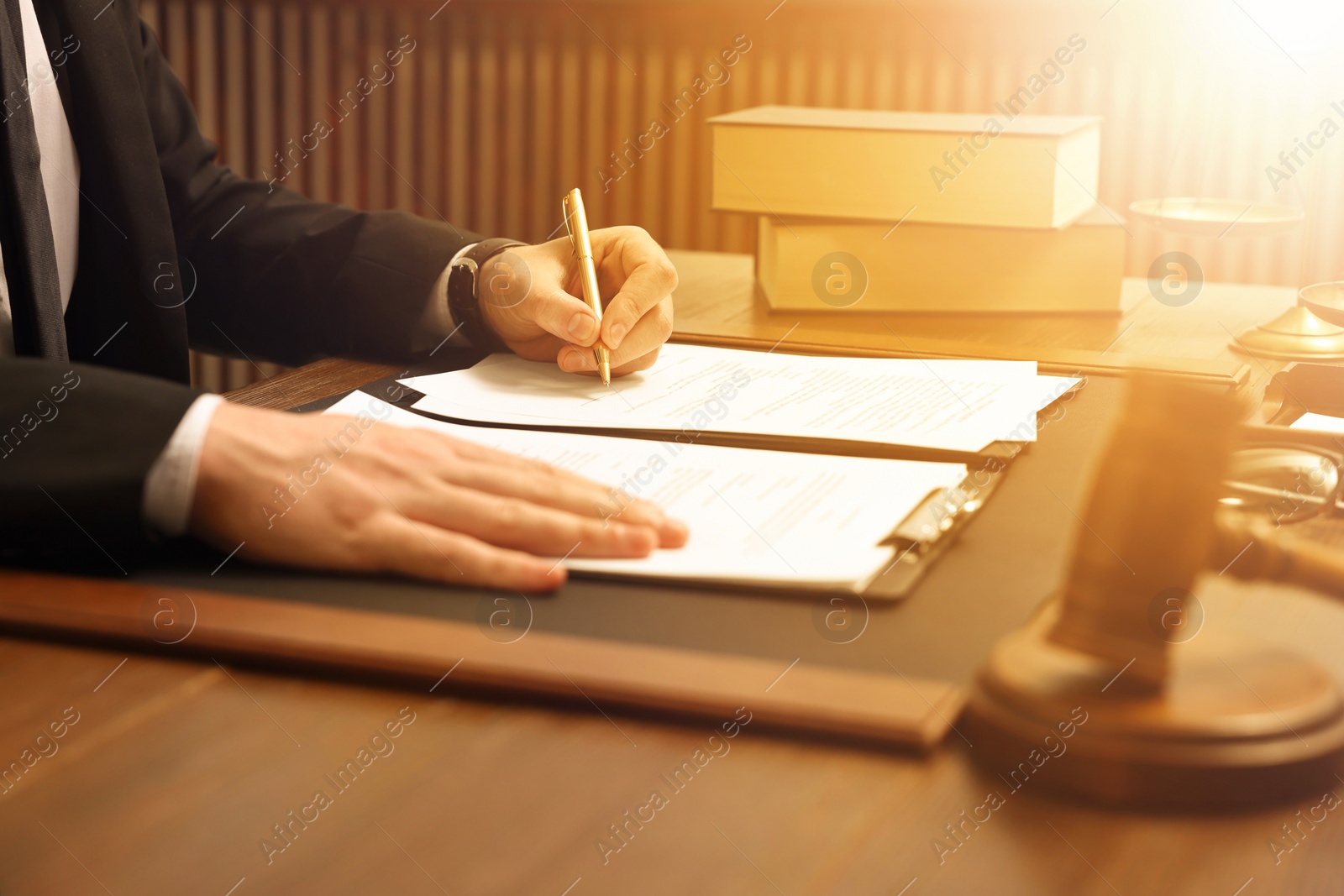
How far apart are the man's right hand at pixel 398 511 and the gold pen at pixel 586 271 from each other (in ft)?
1.05

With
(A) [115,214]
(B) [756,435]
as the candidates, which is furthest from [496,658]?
(A) [115,214]

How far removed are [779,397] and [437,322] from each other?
1.12ft

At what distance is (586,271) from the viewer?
913 millimetres

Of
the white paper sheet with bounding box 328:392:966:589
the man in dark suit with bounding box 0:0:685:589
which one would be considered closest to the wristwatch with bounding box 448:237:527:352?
the man in dark suit with bounding box 0:0:685:589

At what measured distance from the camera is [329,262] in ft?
3.54

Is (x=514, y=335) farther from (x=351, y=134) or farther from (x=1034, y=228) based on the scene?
(x=351, y=134)

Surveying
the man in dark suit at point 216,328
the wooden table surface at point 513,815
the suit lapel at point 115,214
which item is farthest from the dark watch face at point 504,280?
the wooden table surface at point 513,815

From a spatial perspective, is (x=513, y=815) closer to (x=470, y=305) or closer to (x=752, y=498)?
(x=752, y=498)

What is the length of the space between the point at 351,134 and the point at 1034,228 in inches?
88.9

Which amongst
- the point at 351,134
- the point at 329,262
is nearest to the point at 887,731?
the point at 329,262

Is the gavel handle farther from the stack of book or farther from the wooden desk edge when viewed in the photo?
the stack of book

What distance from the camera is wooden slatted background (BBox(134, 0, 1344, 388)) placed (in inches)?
99.7

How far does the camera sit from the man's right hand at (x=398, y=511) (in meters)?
0.52

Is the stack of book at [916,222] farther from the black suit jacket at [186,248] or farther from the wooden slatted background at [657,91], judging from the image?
the wooden slatted background at [657,91]
